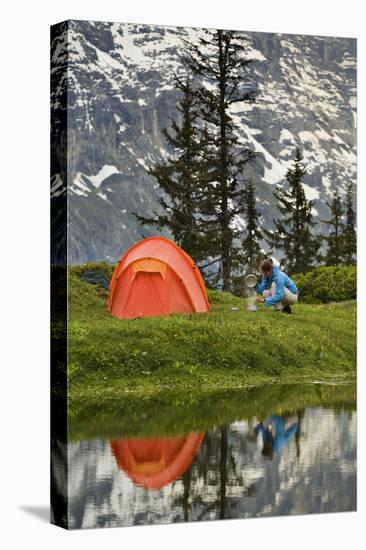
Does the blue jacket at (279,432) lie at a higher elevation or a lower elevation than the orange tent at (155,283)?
lower

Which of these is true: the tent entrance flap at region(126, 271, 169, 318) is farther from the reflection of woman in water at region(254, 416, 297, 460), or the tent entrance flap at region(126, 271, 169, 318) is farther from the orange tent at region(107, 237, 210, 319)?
the reflection of woman in water at region(254, 416, 297, 460)

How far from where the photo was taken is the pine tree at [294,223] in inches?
770

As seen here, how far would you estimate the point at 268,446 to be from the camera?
17.9 meters

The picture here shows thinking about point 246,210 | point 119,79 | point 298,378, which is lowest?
point 298,378

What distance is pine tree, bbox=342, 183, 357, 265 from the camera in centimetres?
1950

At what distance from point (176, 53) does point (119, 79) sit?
0.80 meters

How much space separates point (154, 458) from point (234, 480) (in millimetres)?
1020

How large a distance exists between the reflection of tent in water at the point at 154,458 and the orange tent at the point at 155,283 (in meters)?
2.39

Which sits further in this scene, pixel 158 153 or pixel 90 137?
pixel 158 153

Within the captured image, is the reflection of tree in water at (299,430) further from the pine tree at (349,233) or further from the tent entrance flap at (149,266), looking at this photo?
the tent entrance flap at (149,266)

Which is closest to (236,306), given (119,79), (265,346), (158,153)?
(265,346)

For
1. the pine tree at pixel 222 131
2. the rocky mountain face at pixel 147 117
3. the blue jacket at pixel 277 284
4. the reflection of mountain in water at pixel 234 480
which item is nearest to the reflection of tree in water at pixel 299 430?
the reflection of mountain in water at pixel 234 480

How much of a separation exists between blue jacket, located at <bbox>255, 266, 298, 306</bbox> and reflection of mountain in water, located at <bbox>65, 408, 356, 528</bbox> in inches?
68.1

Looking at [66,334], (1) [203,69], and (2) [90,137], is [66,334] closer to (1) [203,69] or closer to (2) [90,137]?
(2) [90,137]
